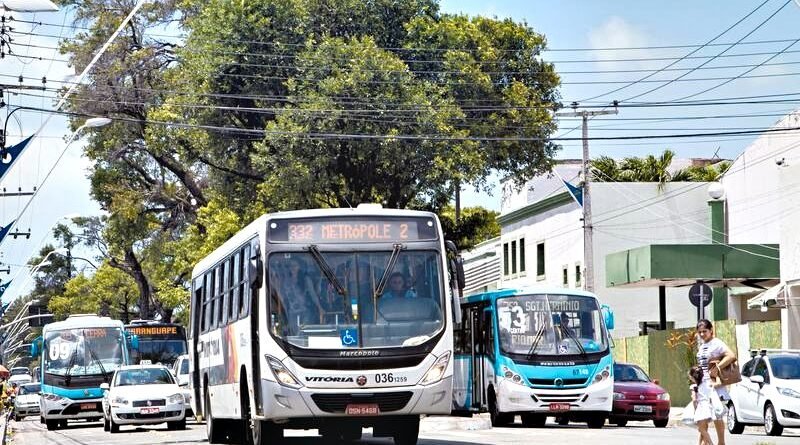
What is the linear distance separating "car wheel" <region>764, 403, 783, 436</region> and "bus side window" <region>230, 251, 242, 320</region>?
11.5 m

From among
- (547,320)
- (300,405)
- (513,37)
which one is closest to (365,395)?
(300,405)

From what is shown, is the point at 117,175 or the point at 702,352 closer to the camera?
the point at 702,352

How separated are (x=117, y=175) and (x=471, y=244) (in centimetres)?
1534

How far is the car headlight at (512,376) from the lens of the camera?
30.6 meters

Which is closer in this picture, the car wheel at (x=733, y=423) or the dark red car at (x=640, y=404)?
the car wheel at (x=733, y=423)

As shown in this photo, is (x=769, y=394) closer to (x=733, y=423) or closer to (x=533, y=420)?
(x=733, y=423)

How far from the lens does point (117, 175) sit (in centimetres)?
6206

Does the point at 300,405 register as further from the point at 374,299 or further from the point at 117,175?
the point at 117,175

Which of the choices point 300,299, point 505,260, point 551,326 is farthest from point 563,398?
point 505,260

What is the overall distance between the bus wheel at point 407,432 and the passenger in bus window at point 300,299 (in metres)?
2.37

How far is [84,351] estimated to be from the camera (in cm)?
4478

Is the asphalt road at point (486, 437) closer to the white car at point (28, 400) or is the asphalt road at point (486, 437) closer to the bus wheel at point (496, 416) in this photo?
the bus wheel at point (496, 416)

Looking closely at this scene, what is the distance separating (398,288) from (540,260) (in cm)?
4601

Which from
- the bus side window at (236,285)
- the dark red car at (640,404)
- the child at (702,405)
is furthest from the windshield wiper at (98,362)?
the child at (702,405)
